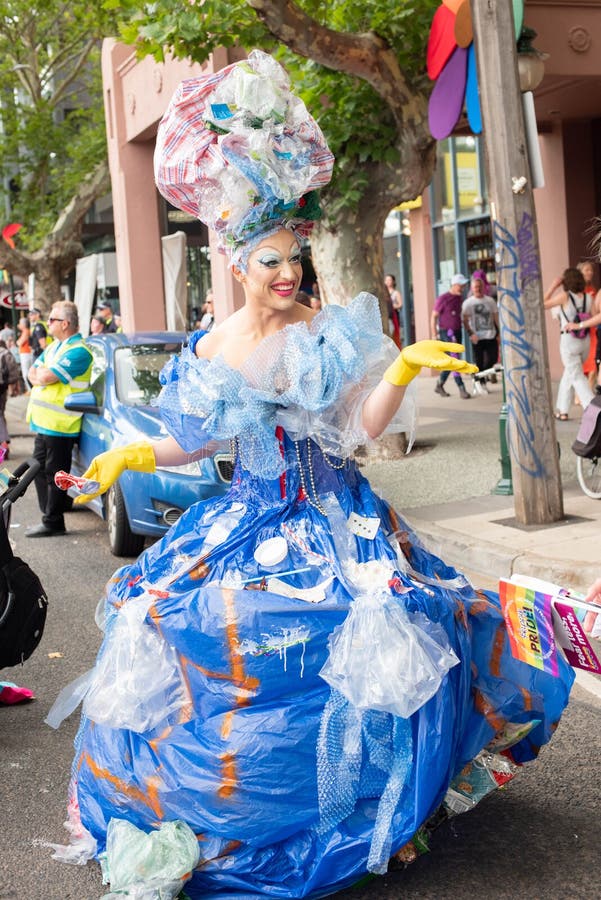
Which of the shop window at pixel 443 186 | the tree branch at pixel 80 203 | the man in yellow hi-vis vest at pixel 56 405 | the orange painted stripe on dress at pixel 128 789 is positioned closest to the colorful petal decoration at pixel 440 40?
the man in yellow hi-vis vest at pixel 56 405

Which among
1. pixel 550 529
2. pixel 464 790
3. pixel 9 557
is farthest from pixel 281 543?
pixel 550 529

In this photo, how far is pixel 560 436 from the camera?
11.7 m

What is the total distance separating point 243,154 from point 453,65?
6214 mm

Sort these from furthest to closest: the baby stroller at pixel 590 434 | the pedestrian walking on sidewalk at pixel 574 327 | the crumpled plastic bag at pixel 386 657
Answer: the pedestrian walking on sidewalk at pixel 574 327, the baby stroller at pixel 590 434, the crumpled plastic bag at pixel 386 657

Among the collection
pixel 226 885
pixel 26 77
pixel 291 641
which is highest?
pixel 26 77

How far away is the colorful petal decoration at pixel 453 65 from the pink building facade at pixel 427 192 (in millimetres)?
4497

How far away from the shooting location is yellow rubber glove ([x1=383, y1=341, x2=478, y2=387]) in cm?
301

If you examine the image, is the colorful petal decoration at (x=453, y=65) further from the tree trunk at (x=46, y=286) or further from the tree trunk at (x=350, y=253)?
the tree trunk at (x=46, y=286)

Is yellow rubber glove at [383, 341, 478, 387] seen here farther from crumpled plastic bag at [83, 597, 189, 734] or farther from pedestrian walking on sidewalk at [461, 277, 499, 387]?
pedestrian walking on sidewalk at [461, 277, 499, 387]

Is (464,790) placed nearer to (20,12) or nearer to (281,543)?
(281,543)

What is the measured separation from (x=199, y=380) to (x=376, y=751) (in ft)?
4.01

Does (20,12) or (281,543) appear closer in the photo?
(281,543)

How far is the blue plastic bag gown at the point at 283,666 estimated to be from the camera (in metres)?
2.97

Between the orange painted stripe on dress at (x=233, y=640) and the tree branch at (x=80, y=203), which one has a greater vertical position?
the tree branch at (x=80, y=203)
